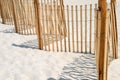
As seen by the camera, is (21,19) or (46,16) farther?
(21,19)

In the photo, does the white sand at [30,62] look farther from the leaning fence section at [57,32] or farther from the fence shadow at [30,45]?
the leaning fence section at [57,32]

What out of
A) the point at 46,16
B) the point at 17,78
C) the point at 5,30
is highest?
the point at 46,16

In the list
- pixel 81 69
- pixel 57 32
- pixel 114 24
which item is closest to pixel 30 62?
pixel 81 69

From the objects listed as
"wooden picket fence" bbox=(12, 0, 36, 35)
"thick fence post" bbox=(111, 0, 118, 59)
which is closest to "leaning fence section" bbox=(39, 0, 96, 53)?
"thick fence post" bbox=(111, 0, 118, 59)

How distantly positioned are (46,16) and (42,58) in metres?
1.23

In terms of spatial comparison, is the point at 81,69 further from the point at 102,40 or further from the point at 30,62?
the point at 102,40

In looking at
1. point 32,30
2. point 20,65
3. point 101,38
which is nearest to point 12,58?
point 20,65

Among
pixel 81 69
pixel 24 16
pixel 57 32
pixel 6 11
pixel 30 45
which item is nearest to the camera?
pixel 81 69

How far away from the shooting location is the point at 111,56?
19.6ft

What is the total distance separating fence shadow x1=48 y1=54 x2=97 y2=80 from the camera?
5.20 metres

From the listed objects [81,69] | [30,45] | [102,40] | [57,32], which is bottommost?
[81,69]

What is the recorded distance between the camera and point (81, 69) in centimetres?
559

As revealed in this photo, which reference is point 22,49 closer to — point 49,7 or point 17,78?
point 49,7

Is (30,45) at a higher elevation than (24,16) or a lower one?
lower
